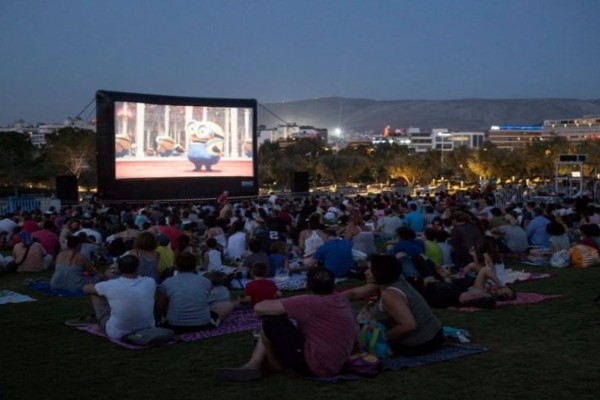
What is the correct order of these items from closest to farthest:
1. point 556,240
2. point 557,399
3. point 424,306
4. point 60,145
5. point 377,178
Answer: point 557,399 → point 424,306 → point 556,240 → point 60,145 → point 377,178

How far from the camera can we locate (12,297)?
29.7 ft

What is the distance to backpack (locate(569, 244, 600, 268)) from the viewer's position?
10.8m

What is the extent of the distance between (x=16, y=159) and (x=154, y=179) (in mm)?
25947

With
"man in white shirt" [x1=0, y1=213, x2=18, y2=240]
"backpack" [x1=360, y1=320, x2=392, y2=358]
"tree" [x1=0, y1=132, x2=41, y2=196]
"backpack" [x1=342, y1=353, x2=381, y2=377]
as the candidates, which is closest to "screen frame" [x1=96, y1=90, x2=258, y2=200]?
"man in white shirt" [x1=0, y1=213, x2=18, y2=240]

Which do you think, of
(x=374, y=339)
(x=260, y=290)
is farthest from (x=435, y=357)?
(x=260, y=290)

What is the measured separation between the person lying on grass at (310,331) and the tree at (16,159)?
46.0 m

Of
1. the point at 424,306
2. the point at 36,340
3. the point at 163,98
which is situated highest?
the point at 163,98

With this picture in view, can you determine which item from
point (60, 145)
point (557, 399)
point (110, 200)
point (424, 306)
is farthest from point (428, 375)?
point (60, 145)

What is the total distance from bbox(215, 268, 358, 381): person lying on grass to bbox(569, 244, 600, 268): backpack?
6898 millimetres

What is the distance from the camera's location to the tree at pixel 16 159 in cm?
4834

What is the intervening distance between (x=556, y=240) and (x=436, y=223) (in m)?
2.00

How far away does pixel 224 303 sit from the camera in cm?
708

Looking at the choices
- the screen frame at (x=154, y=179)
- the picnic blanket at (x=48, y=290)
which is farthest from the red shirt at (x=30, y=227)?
the screen frame at (x=154, y=179)

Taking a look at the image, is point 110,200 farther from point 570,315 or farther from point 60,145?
point 60,145
